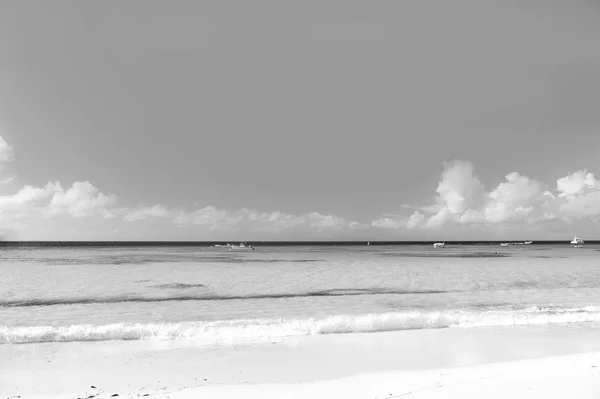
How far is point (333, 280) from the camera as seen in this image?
27938 millimetres

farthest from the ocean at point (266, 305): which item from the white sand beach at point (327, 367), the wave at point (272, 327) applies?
the white sand beach at point (327, 367)

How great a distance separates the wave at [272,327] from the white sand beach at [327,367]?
2.05 ft

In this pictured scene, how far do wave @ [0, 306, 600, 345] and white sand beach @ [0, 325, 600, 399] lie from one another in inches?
24.6

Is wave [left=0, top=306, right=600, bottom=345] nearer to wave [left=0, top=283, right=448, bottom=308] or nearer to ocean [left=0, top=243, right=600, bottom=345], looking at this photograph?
ocean [left=0, top=243, right=600, bottom=345]

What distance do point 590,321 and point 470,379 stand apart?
32.1ft

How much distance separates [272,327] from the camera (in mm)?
12633

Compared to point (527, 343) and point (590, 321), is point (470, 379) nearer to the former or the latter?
point (527, 343)

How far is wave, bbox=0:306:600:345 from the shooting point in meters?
11.9

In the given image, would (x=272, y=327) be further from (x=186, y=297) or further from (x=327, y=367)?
(x=186, y=297)

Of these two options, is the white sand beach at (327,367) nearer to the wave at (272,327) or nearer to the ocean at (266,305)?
the wave at (272,327)

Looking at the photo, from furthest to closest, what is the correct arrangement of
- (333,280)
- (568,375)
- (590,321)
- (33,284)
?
(333,280) < (33,284) < (590,321) < (568,375)

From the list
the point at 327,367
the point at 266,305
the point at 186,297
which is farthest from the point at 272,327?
the point at 186,297

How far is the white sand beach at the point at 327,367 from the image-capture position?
23.8 ft

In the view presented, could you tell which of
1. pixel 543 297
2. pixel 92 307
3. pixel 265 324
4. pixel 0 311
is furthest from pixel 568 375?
pixel 0 311
